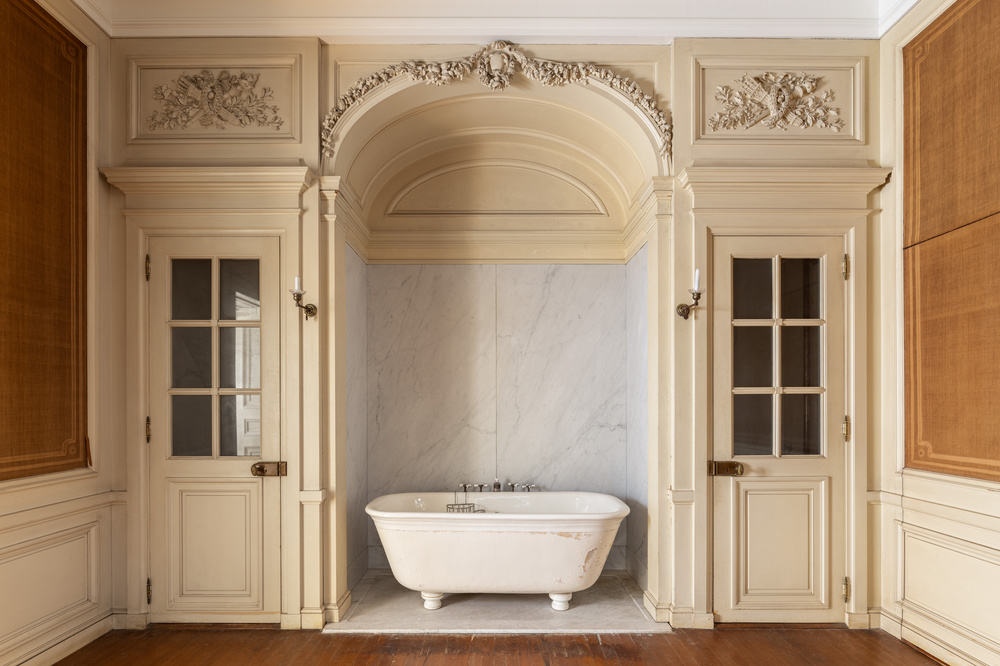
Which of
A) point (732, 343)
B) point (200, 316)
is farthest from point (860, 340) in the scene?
point (200, 316)

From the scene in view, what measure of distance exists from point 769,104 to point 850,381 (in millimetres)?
1584

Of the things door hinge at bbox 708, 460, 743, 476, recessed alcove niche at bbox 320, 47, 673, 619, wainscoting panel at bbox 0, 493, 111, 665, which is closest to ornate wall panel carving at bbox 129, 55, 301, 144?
recessed alcove niche at bbox 320, 47, 673, 619

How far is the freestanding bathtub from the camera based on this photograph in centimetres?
355

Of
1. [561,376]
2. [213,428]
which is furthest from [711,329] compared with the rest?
[213,428]

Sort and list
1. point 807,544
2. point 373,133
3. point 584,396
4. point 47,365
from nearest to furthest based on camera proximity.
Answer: point 47,365
point 807,544
point 373,133
point 584,396

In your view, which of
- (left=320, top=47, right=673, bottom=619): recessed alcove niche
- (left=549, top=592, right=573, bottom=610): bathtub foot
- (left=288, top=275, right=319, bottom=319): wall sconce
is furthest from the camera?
(left=320, top=47, right=673, bottom=619): recessed alcove niche

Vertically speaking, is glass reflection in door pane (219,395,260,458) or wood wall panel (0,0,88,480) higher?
wood wall panel (0,0,88,480)

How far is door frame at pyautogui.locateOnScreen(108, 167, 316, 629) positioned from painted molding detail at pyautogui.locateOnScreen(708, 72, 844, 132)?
2329mm

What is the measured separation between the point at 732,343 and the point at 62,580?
142 inches

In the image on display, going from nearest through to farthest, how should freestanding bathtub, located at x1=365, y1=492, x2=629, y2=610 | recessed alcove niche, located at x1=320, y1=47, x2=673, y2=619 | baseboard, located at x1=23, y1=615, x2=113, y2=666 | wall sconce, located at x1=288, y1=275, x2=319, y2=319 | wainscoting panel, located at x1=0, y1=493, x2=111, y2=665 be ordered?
wainscoting panel, located at x1=0, y1=493, x2=111, y2=665
baseboard, located at x1=23, y1=615, x2=113, y2=666
wall sconce, located at x1=288, y1=275, x2=319, y2=319
freestanding bathtub, located at x1=365, y1=492, x2=629, y2=610
recessed alcove niche, located at x1=320, y1=47, x2=673, y2=619

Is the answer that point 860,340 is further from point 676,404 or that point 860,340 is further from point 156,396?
point 156,396

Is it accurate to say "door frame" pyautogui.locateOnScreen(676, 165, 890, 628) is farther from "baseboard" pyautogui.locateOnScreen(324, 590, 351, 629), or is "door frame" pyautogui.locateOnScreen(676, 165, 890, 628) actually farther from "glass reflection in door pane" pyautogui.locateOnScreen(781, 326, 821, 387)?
"baseboard" pyautogui.locateOnScreen(324, 590, 351, 629)

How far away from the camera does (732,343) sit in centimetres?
358

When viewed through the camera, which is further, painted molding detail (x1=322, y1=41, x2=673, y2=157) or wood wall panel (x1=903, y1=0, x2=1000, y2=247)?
painted molding detail (x1=322, y1=41, x2=673, y2=157)
